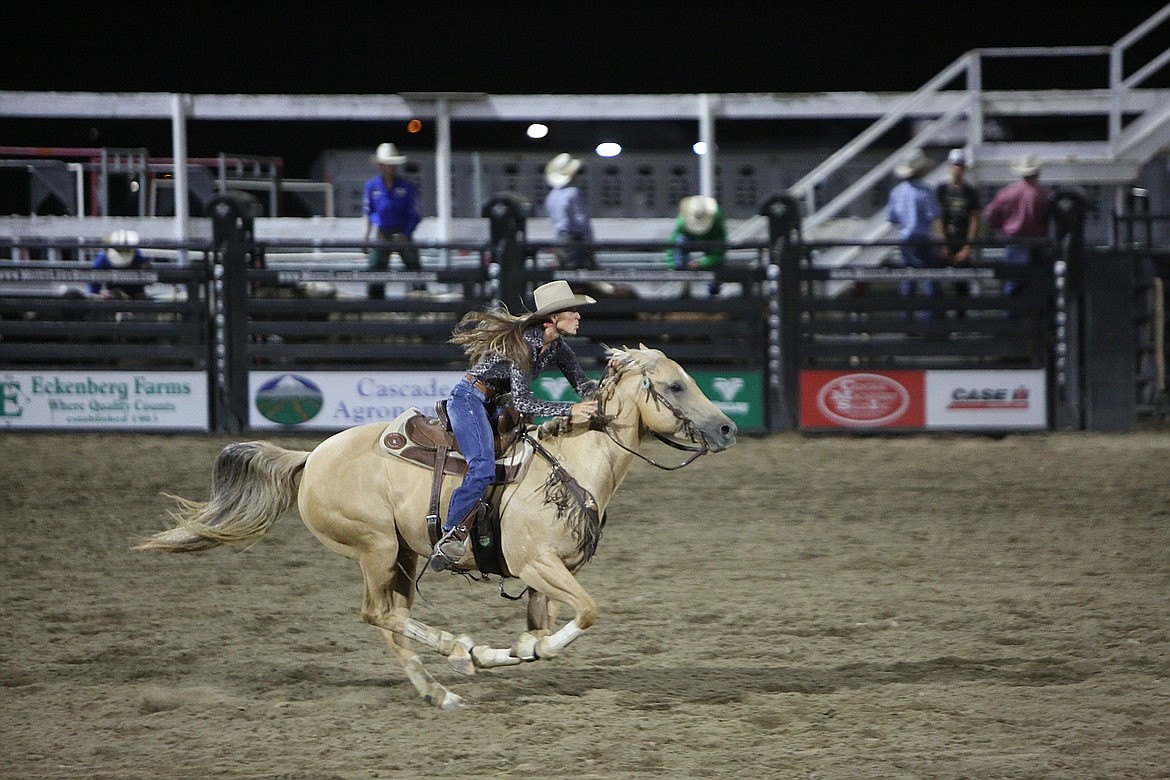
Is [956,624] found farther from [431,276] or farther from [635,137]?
[635,137]

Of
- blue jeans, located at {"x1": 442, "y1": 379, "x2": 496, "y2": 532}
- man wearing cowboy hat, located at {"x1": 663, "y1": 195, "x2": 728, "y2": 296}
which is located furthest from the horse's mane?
man wearing cowboy hat, located at {"x1": 663, "y1": 195, "x2": 728, "y2": 296}

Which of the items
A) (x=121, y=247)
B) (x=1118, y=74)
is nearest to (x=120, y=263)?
(x=121, y=247)

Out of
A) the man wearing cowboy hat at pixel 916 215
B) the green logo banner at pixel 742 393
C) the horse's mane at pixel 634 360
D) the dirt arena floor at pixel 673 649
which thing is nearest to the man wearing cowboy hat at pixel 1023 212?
the man wearing cowboy hat at pixel 916 215

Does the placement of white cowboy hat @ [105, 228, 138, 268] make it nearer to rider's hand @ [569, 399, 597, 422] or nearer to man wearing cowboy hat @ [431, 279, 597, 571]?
man wearing cowboy hat @ [431, 279, 597, 571]

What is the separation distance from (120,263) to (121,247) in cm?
61

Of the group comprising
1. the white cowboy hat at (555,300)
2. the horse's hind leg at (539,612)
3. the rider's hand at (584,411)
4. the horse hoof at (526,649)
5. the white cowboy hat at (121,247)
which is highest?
the white cowboy hat at (121,247)

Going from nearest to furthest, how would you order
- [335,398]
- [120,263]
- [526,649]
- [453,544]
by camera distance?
[526,649] → [453,544] → [335,398] → [120,263]

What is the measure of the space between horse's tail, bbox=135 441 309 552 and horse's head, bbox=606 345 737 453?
130 centimetres

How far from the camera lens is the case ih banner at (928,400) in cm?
1100

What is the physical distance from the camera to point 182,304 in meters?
11.3

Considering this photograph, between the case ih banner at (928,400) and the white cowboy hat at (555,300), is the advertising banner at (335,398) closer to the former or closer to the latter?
the case ih banner at (928,400)

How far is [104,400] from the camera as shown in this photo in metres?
11.2

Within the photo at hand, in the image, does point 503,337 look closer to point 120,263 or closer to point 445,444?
point 445,444

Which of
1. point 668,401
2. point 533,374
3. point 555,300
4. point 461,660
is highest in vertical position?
point 555,300
